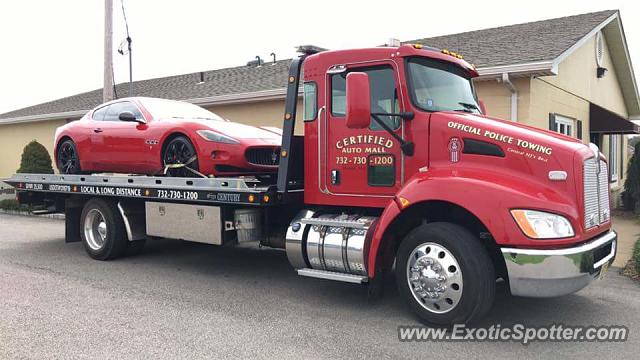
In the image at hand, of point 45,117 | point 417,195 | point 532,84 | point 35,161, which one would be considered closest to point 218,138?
point 417,195

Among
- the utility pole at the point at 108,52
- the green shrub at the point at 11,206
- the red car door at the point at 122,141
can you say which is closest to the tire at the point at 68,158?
the red car door at the point at 122,141

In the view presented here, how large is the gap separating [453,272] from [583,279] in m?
1.02

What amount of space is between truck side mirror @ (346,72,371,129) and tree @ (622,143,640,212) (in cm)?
1091

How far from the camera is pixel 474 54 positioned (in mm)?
11203

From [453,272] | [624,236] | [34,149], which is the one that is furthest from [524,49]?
[34,149]

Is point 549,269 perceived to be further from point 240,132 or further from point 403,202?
point 240,132

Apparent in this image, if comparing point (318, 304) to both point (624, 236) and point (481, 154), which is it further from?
point (624, 236)

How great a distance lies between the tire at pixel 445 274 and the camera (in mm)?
4395

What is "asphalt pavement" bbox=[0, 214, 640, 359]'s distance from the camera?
425 centimetres

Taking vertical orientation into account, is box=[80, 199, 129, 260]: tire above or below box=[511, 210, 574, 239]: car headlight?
below

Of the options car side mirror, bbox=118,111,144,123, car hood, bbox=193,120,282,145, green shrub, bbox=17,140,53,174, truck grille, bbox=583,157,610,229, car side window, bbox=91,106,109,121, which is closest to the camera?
truck grille, bbox=583,157,610,229

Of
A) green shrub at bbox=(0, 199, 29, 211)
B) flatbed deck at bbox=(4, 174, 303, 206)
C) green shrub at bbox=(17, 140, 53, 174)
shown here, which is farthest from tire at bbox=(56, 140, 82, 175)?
green shrub at bbox=(17, 140, 53, 174)
